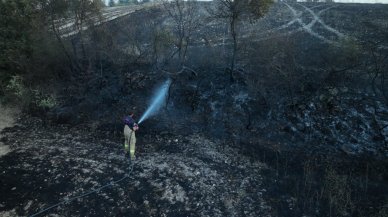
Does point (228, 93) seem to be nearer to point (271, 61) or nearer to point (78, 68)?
point (271, 61)

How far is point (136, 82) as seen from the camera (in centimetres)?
2100

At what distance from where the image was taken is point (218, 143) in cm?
1606

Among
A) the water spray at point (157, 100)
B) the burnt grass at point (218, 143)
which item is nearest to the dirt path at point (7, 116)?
the burnt grass at point (218, 143)

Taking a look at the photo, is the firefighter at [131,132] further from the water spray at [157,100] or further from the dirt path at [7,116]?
the dirt path at [7,116]

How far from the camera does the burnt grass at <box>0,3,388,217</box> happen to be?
38.4 feet

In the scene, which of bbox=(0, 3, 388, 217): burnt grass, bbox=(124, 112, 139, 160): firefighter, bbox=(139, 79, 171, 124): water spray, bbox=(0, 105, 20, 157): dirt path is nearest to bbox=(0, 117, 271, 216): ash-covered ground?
bbox=(0, 3, 388, 217): burnt grass

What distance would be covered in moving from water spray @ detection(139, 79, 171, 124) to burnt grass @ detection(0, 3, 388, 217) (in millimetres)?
506

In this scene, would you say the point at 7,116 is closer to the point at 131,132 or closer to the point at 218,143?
the point at 131,132

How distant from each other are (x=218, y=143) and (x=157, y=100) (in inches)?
215

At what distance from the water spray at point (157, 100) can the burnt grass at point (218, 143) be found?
0.51 meters

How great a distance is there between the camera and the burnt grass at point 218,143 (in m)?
11.7

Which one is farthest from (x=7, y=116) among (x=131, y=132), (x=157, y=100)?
(x=131, y=132)

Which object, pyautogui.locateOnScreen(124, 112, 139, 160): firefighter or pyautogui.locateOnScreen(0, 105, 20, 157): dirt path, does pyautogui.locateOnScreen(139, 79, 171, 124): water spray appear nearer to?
pyautogui.locateOnScreen(124, 112, 139, 160): firefighter

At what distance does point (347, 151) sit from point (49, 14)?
18.8 m
